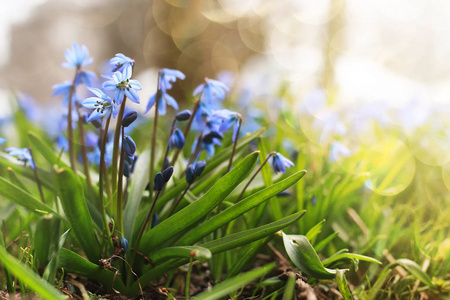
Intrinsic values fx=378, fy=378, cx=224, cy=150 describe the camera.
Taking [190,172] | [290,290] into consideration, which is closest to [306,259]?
[290,290]

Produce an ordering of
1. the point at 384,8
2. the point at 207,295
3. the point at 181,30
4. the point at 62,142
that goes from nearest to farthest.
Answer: the point at 207,295 < the point at 62,142 < the point at 384,8 < the point at 181,30

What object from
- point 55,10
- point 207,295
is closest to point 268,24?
point 207,295

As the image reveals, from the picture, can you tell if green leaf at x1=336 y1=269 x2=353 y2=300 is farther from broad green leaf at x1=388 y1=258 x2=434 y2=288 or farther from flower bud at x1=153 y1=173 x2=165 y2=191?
flower bud at x1=153 y1=173 x2=165 y2=191

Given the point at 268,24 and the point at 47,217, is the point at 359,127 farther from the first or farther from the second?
the point at 268,24

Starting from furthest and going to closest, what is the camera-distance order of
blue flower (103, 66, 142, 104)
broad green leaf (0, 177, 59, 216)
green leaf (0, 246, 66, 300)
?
broad green leaf (0, 177, 59, 216), blue flower (103, 66, 142, 104), green leaf (0, 246, 66, 300)

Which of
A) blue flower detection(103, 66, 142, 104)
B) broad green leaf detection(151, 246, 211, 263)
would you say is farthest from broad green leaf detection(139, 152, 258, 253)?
blue flower detection(103, 66, 142, 104)

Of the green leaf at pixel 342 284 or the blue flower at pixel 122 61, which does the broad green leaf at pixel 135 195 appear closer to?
the blue flower at pixel 122 61
